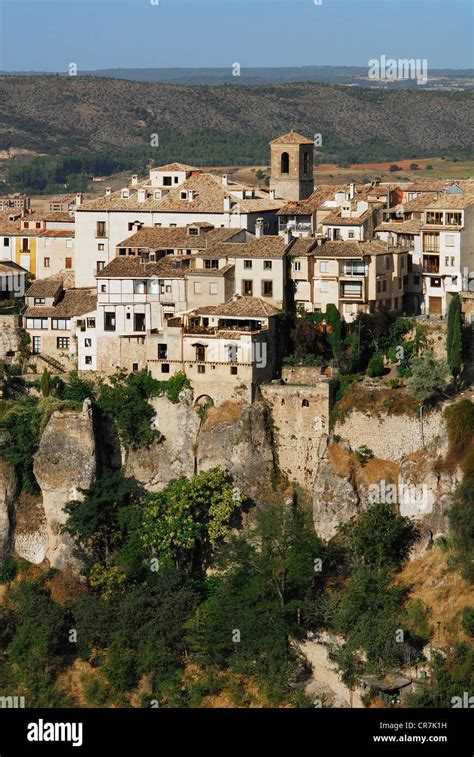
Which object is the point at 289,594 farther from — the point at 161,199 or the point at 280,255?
the point at 161,199

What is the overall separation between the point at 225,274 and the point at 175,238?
4.34 metres

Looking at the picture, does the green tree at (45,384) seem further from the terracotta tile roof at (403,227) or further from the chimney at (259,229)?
the terracotta tile roof at (403,227)

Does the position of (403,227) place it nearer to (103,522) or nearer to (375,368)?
(375,368)

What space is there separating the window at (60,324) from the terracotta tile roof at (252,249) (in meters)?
5.48

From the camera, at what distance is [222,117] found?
625ft

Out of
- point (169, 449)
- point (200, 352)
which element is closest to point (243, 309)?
point (200, 352)

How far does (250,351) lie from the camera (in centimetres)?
6250

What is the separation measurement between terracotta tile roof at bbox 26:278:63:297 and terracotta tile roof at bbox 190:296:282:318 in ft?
21.4

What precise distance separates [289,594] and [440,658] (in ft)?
20.1

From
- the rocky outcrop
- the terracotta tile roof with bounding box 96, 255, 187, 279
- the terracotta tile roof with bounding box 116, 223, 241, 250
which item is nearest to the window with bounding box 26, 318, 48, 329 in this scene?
the terracotta tile roof with bounding box 96, 255, 187, 279

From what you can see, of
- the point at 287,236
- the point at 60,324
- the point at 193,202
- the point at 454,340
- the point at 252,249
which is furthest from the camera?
the point at 193,202

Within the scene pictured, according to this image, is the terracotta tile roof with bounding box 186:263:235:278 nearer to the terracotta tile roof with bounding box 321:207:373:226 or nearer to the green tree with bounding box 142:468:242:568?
the terracotta tile roof with bounding box 321:207:373:226

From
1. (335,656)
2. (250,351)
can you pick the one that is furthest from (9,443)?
(335,656)

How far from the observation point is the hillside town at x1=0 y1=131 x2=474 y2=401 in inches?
2510
